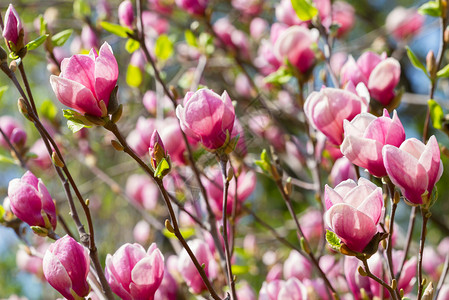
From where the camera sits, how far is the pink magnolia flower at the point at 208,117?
0.82m

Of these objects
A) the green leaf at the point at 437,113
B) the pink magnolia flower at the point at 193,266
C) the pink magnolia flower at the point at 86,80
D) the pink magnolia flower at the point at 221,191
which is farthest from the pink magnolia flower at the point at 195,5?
the green leaf at the point at 437,113

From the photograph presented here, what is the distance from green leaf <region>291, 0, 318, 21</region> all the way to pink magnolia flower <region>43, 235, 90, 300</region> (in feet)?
2.25

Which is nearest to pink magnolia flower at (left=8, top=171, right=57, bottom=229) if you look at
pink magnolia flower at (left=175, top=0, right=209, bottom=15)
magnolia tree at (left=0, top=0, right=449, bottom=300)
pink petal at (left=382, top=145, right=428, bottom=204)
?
magnolia tree at (left=0, top=0, right=449, bottom=300)

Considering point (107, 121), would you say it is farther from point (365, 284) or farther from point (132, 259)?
point (365, 284)

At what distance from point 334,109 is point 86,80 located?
1.31 ft

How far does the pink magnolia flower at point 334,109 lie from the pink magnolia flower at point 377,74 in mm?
130

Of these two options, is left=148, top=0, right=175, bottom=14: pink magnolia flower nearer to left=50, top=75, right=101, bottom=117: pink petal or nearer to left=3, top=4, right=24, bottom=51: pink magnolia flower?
left=3, top=4, right=24, bottom=51: pink magnolia flower

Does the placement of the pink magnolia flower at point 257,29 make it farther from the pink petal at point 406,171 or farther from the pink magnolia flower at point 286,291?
the pink petal at point 406,171

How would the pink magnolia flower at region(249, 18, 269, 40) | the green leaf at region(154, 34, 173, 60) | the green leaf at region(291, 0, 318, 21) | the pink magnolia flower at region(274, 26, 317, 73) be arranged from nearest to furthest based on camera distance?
the green leaf at region(291, 0, 318, 21) < the pink magnolia flower at region(274, 26, 317, 73) < the green leaf at region(154, 34, 173, 60) < the pink magnolia flower at region(249, 18, 269, 40)

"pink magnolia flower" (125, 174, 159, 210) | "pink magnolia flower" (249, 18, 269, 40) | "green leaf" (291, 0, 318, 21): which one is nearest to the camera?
"green leaf" (291, 0, 318, 21)

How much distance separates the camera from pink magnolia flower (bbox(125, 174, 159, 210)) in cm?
192

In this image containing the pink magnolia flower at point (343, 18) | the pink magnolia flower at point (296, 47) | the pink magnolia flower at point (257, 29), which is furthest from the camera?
the pink magnolia flower at point (257, 29)

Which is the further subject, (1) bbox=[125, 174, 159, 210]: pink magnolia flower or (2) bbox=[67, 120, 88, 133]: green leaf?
(1) bbox=[125, 174, 159, 210]: pink magnolia flower

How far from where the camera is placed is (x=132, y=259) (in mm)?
860
